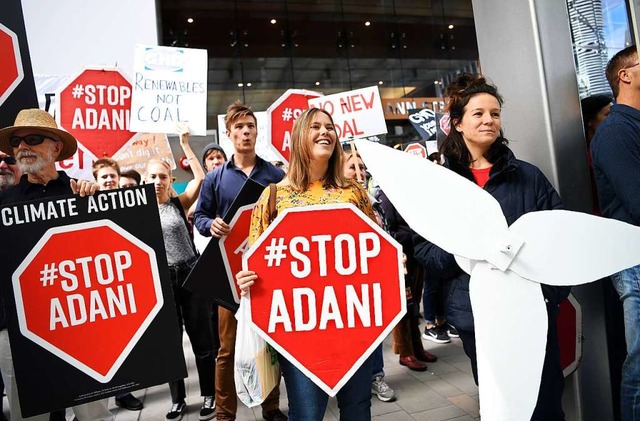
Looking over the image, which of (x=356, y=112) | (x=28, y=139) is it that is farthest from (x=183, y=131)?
(x=356, y=112)

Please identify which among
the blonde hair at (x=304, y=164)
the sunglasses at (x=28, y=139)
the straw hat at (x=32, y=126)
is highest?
the straw hat at (x=32, y=126)

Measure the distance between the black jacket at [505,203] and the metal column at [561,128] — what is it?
459 mm

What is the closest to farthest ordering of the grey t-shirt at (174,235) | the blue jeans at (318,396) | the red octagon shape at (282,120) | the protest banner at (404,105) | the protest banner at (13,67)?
the blue jeans at (318,396) → the protest banner at (13,67) → the grey t-shirt at (174,235) → the red octagon shape at (282,120) → the protest banner at (404,105)

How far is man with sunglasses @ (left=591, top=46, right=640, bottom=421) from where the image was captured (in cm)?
164

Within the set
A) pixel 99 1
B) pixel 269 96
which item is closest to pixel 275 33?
pixel 269 96

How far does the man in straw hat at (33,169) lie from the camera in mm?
1939

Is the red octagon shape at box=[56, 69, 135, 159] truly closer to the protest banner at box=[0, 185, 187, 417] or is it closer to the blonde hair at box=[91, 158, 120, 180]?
the blonde hair at box=[91, 158, 120, 180]

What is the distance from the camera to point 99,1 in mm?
6156

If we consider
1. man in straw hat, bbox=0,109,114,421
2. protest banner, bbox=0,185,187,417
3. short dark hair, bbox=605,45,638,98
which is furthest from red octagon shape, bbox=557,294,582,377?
man in straw hat, bbox=0,109,114,421

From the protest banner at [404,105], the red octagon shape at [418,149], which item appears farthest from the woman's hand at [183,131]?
the protest banner at [404,105]

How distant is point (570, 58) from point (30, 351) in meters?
2.55

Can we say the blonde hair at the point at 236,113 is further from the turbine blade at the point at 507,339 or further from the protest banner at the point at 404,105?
the protest banner at the point at 404,105

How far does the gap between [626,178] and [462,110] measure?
0.63 m

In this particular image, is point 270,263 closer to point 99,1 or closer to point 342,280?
point 342,280
